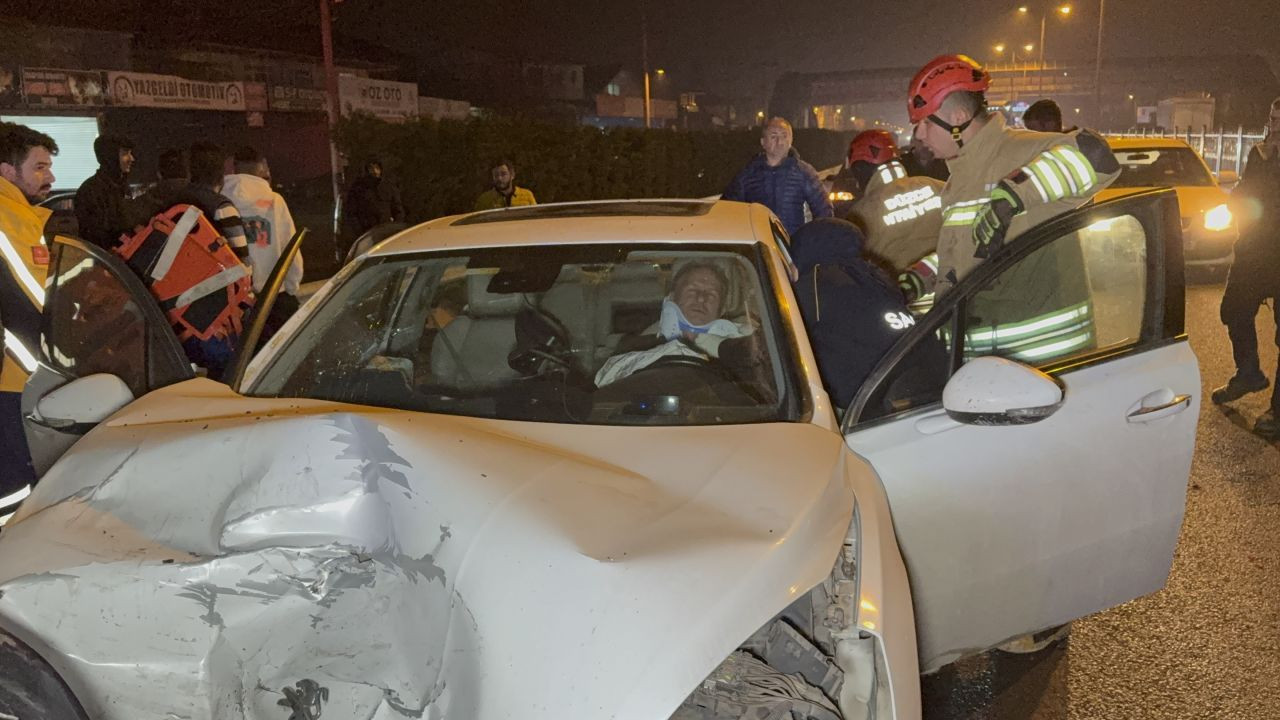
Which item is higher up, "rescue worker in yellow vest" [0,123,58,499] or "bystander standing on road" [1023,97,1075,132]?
"bystander standing on road" [1023,97,1075,132]

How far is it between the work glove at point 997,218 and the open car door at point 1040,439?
183 mm

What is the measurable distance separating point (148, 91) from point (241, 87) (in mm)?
4889

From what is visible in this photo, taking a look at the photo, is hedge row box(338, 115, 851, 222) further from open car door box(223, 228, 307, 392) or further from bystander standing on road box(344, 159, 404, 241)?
open car door box(223, 228, 307, 392)

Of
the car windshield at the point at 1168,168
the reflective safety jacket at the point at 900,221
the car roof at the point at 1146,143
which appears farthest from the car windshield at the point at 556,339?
the car roof at the point at 1146,143

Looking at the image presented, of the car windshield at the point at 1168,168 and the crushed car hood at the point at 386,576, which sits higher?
the car windshield at the point at 1168,168

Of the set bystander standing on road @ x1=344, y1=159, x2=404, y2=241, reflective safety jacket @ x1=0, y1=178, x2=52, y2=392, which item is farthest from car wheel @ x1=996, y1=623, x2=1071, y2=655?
bystander standing on road @ x1=344, y1=159, x2=404, y2=241

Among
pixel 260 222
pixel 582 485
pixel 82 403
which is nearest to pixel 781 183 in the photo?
pixel 260 222

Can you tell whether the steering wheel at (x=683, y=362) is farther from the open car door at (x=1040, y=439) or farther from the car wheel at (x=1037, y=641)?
the car wheel at (x=1037, y=641)

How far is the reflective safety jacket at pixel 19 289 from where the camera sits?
13.2ft

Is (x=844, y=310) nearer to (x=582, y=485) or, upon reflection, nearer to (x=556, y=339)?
(x=556, y=339)

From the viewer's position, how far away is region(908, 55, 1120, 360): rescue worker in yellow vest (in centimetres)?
339

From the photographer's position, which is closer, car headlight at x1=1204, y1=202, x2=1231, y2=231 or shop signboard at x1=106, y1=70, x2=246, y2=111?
car headlight at x1=1204, y1=202, x2=1231, y2=231

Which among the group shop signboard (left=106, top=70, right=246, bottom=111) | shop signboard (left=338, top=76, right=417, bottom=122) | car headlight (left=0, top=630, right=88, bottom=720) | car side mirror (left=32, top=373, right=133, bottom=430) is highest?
shop signboard (left=106, top=70, right=246, bottom=111)

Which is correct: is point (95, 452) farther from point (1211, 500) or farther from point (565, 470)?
point (1211, 500)
